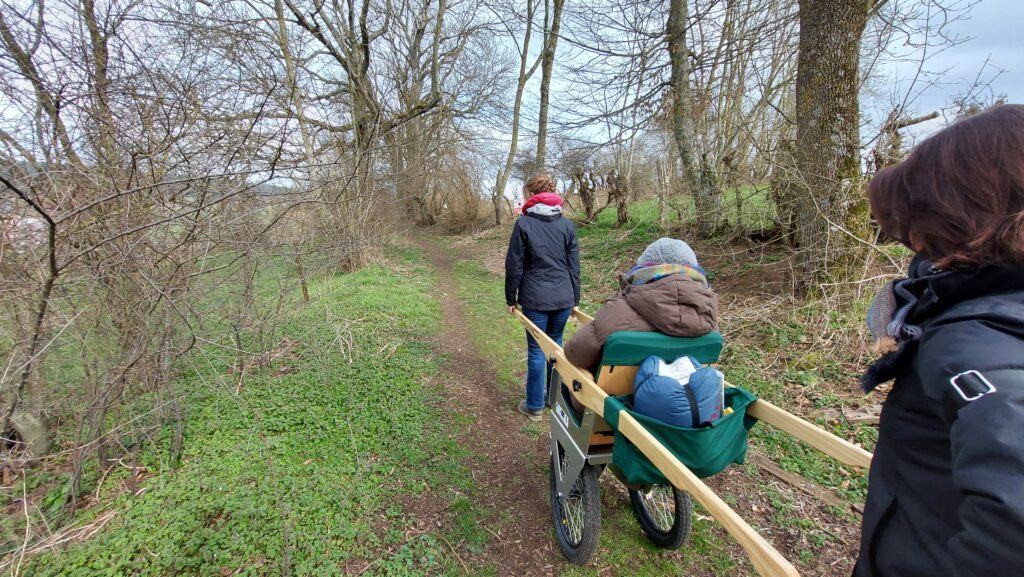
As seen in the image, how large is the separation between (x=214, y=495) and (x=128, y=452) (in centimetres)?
92

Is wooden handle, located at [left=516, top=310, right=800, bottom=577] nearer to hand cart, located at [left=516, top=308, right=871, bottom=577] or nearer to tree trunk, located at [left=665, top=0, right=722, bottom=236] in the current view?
hand cart, located at [left=516, top=308, right=871, bottom=577]

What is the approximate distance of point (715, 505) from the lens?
1.19 metres

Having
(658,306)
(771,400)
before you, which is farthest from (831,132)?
(658,306)

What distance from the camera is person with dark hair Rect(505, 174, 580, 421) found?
345 cm

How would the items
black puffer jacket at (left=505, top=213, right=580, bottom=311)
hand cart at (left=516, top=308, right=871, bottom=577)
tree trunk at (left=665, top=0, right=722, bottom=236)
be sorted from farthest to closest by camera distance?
tree trunk at (left=665, top=0, right=722, bottom=236)
black puffer jacket at (left=505, top=213, right=580, bottom=311)
hand cart at (left=516, top=308, right=871, bottom=577)

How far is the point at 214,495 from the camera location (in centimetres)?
268

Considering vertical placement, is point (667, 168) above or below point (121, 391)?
above

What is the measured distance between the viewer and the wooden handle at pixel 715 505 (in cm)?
102

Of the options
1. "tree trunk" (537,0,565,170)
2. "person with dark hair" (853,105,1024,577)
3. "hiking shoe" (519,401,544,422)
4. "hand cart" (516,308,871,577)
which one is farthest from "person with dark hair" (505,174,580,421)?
"tree trunk" (537,0,565,170)

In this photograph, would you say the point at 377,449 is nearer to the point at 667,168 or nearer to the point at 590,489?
the point at 590,489

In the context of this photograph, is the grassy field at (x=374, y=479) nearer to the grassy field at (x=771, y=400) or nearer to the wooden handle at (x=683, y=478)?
the grassy field at (x=771, y=400)

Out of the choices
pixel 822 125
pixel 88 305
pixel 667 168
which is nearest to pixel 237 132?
pixel 88 305

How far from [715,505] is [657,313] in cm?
91

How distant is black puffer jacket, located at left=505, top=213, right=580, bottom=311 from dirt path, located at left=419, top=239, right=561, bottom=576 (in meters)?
1.20
